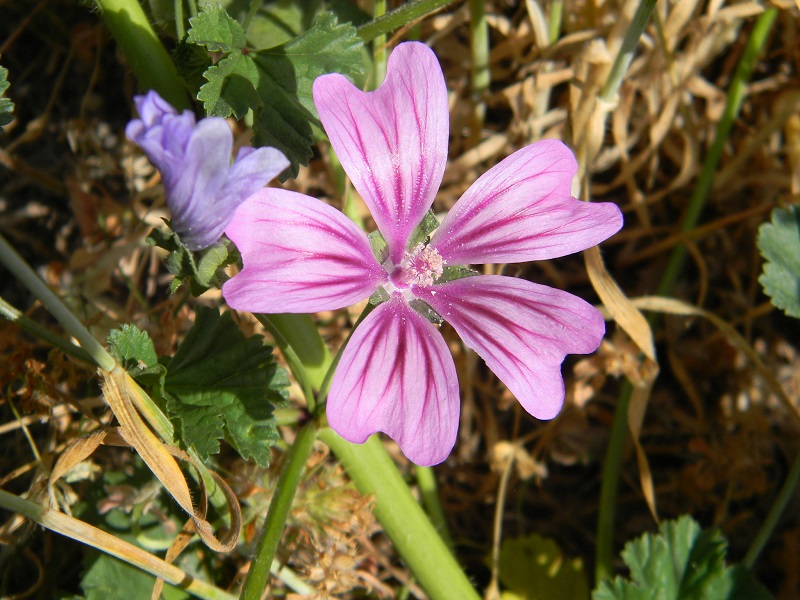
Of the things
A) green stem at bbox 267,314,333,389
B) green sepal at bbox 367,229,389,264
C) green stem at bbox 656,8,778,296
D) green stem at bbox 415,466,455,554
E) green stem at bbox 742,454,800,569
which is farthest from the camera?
green stem at bbox 656,8,778,296

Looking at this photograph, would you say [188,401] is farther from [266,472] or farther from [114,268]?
[114,268]

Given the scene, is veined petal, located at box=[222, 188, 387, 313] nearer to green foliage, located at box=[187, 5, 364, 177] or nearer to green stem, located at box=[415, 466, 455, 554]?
green foliage, located at box=[187, 5, 364, 177]

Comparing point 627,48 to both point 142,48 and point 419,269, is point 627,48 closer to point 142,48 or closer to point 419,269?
point 419,269

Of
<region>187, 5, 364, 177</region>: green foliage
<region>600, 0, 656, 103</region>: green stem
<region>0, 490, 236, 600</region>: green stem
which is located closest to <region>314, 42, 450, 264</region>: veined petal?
<region>187, 5, 364, 177</region>: green foliage

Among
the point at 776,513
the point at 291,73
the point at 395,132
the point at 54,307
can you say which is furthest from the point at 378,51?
the point at 776,513

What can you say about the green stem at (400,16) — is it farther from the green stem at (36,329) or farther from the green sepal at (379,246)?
the green stem at (36,329)

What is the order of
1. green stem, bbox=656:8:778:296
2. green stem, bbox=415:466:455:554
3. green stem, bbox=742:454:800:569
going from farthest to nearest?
green stem, bbox=656:8:778:296
green stem, bbox=415:466:455:554
green stem, bbox=742:454:800:569
